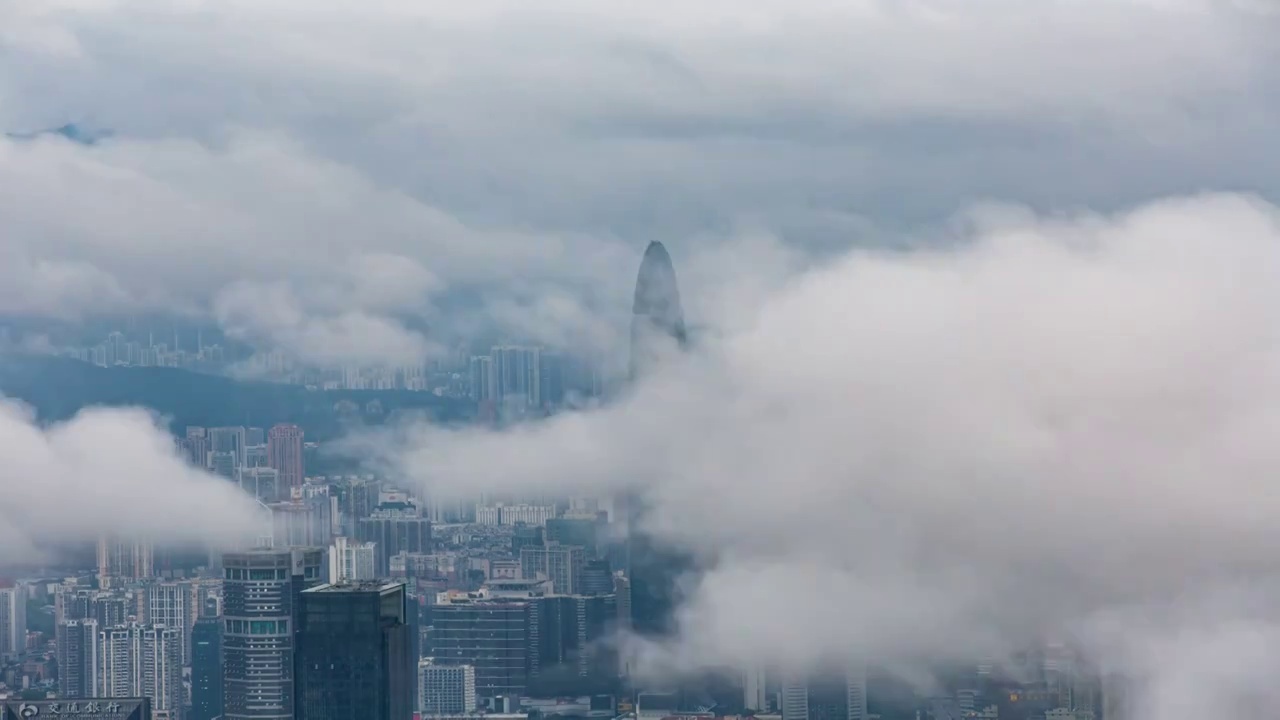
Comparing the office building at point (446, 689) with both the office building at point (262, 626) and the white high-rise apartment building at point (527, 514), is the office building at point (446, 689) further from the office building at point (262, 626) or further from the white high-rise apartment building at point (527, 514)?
the white high-rise apartment building at point (527, 514)

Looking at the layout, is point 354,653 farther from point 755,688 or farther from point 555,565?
point 755,688

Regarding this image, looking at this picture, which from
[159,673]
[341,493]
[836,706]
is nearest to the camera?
[836,706]

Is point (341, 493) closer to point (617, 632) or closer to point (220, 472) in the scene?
point (220, 472)

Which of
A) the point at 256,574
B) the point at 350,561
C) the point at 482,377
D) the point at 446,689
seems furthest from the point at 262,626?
the point at 482,377

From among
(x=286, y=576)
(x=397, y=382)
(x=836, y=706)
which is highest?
(x=397, y=382)

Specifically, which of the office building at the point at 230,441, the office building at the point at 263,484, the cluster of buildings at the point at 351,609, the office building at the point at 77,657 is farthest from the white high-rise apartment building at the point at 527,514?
the office building at the point at 77,657

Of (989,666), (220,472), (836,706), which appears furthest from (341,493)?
(989,666)

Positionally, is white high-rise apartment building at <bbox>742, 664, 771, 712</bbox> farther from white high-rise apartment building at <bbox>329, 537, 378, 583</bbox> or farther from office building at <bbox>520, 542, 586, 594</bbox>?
white high-rise apartment building at <bbox>329, 537, 378, 583</bbox>
